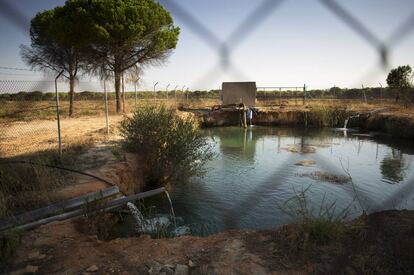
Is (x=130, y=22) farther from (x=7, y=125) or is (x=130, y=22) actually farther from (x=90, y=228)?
(x=90, y=228)

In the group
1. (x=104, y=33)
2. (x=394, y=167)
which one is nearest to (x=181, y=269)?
(x=394, y=167)

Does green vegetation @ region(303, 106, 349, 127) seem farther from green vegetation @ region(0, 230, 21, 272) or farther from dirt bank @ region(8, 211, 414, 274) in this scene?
green vegetation @ region(0, 230, 21, 272)

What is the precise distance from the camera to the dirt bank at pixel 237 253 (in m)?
2.76

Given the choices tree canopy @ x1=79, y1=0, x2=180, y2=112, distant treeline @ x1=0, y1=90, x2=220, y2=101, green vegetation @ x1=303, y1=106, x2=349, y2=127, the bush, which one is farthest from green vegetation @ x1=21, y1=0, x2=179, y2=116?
green vegetation @ x1=303, y1=106, x2=349, y2=127

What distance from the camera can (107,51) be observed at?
1769 centimetres

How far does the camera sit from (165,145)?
7.35 metres

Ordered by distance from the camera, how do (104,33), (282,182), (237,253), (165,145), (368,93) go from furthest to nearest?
1. (368,93)
2. (104,33)
3. (282,182)
4. (165,145)
5. (237,253)

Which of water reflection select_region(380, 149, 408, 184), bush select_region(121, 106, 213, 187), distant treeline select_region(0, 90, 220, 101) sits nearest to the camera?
bush select_region(121, 106, 213, 187)

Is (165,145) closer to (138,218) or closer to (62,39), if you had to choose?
(138,218)

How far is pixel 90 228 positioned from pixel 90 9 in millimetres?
15729

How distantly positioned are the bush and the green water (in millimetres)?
567

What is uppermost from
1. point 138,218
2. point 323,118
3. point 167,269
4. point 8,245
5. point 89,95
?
point 89,95

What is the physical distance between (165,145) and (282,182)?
3.38m

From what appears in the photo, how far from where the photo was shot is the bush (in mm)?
7180
